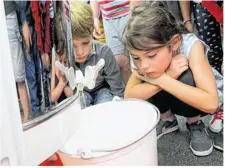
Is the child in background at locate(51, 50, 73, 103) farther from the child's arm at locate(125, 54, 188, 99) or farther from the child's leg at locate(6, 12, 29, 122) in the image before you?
the child's arm at locate(125, 54, 188, 99)

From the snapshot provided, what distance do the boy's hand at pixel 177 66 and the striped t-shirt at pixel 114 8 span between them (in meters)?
0.20

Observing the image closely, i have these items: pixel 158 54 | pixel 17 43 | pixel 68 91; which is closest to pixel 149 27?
pixel 158 54

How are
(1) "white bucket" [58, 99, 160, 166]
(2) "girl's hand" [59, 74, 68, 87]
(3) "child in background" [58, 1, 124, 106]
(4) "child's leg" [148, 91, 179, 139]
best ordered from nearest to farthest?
1. (2) "girl's hand" [59, 74, 68, 87]
2. (1) "white bucket" [58, 99, 160, 166]
3. (3) "child in background" [58, 1, 124, 106]
4. (4) "child's leg" [148, 91, 179, 139]

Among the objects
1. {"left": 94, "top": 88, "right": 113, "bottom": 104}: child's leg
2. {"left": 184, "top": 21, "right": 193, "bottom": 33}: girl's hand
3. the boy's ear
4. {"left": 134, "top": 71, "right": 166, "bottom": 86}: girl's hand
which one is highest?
{"left": 184, "top": 21, "right": 193, "bottom": 33}: girl's hand

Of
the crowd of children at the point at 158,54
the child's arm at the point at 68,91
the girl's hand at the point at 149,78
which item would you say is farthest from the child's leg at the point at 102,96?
the child's arm at the point at 68,91

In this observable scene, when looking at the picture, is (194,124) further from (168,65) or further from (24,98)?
(24,98)

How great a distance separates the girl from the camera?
41.2 inches

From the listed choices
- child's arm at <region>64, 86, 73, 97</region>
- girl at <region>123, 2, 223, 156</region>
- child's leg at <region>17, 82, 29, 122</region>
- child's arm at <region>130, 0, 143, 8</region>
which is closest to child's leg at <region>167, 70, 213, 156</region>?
girl at <region>123, 2, 223, 156</region>

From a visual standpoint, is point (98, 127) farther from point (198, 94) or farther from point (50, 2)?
point (50, 2)

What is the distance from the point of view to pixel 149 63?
3.51ft

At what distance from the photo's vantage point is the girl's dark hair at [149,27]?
3.40ft

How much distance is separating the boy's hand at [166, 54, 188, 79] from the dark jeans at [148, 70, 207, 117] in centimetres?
2

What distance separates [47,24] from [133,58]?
57 cm

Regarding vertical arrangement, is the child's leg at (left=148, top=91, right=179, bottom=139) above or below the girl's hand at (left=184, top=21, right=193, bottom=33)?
below
